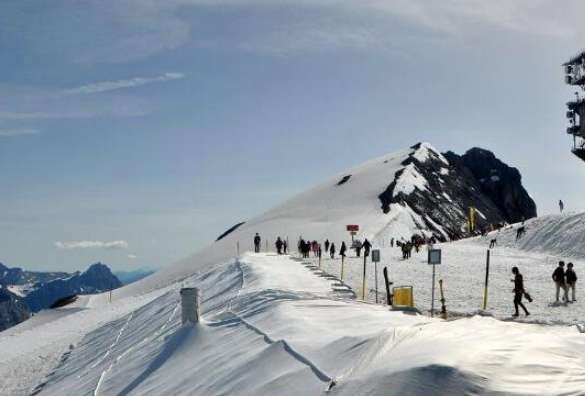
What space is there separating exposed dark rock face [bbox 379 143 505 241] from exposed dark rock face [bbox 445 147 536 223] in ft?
10.2

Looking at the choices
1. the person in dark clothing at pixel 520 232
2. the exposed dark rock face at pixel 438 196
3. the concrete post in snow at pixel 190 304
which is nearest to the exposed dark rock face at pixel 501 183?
the exposed dark rock face at pixel 438 196

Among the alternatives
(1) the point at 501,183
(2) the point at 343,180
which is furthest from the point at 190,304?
(1) the point at 501,183

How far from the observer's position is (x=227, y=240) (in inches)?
3693

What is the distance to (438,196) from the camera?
107m

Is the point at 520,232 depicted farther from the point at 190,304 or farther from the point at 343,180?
the point at 343,180

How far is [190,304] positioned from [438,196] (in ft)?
290

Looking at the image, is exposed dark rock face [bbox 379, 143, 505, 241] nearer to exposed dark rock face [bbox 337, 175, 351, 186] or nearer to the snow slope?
exposed dark rock face [bbox 337, 175, 351, 186]

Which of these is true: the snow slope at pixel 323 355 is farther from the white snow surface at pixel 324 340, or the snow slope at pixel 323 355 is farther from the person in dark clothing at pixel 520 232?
the person in dark clothing at pixel 520 232

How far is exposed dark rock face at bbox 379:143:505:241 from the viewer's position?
3760 inches

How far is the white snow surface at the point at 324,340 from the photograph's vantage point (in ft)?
33.8

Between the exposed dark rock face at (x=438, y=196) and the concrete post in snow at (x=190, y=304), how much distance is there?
69.4m

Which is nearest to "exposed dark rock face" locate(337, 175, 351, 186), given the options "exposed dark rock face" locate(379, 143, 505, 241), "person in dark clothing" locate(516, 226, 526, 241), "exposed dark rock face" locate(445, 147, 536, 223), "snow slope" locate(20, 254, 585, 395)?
"exposed dark rock face" locate(379, 143, 505, 241)

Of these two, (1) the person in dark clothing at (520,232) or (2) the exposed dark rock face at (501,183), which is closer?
(1) the person in dark clothing at (520,232)

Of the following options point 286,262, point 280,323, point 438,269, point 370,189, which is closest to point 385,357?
point 280,323
